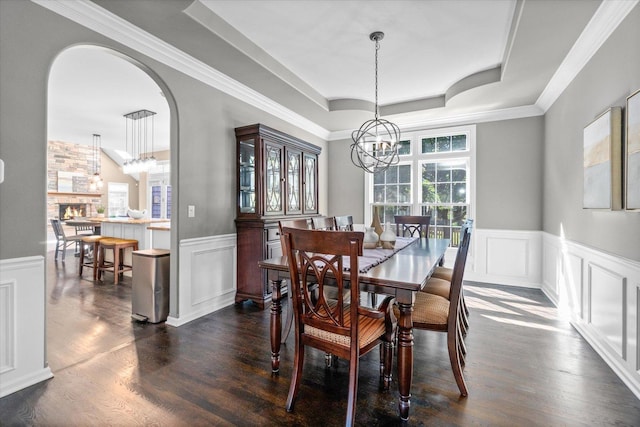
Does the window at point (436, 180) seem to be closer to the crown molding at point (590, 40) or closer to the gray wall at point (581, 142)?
the gray wall at point (581, 142)

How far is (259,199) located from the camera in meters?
3.55

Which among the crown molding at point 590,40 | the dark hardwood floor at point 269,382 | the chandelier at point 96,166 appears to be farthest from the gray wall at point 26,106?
the chandelier at point 96,166

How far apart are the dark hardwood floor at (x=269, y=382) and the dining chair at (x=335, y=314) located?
0.24m

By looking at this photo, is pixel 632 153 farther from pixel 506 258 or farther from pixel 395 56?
pixel 506 258

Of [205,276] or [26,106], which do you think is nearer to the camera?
[26,106]

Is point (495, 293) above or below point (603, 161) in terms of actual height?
below

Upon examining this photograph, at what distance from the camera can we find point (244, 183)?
12.3ft

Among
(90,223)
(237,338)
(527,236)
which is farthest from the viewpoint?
(90,223)

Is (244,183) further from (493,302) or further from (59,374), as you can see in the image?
(493,302)

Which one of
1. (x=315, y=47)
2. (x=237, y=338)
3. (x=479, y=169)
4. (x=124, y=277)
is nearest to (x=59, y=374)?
(x=237, y=338)

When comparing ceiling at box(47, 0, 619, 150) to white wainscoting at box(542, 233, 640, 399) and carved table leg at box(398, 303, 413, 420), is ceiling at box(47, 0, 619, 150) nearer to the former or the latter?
white wainscoting at box(542, 233, 640, 399)

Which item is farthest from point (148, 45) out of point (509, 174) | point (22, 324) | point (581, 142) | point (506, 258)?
point (506, 258)

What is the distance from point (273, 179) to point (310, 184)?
98cm

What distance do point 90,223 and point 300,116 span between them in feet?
15.9
